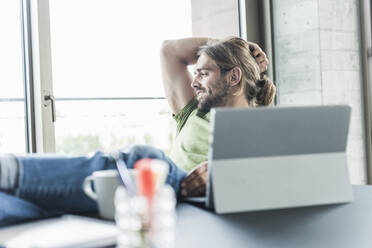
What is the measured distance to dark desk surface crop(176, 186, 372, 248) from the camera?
760mm

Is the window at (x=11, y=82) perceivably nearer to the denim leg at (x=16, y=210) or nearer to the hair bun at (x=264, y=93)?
the hair bun at (x=264, y=93)

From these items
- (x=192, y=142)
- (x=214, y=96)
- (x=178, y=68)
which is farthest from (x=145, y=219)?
(x=178, y=68)

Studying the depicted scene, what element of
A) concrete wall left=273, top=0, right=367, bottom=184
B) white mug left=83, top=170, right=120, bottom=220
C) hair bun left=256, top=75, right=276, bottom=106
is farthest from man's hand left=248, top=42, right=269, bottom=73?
white mug left=83, top=170, right=120, bottom=220

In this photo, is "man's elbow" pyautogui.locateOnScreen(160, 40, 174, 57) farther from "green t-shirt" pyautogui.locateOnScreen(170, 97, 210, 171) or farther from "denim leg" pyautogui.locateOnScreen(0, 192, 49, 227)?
"denim leg" pyautogui.locateOnScreen(0, 192, 49, 227)

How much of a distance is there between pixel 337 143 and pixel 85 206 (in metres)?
0.59

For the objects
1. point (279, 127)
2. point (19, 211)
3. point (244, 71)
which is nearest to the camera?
point (19, 211)

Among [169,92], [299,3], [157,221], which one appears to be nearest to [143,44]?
[169,92]

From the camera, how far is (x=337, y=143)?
109 cm

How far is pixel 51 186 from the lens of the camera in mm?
972

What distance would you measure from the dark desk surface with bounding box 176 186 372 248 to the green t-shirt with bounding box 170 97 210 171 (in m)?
0.70

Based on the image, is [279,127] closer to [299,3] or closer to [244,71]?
[244,71]

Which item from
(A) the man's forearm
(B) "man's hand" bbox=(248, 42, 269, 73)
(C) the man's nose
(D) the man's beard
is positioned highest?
(A) the man's forearm

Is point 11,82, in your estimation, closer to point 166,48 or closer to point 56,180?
point 166,48

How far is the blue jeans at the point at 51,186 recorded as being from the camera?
920 mm
